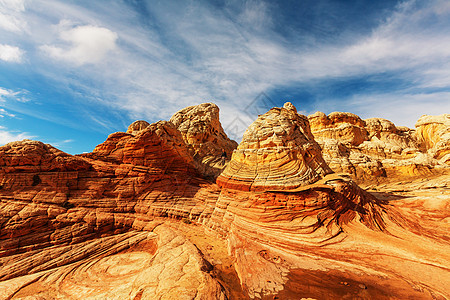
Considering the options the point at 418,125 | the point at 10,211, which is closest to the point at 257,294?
the point at 10,211

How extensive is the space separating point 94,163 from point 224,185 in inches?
302

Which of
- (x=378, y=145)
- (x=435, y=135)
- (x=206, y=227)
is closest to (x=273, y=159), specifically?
(x=206, y=227)

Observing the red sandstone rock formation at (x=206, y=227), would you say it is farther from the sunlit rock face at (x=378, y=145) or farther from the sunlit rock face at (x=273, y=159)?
the sunlit rock face at (x=378, y=145)

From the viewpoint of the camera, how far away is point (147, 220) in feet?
31.8

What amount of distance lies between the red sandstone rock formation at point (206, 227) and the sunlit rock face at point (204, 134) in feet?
14.4

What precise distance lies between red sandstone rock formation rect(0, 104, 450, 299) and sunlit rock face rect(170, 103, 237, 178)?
4382 millimetres

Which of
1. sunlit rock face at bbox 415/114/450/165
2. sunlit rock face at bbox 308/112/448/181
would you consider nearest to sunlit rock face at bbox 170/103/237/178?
sunlit rock face at bbox 308/112/448/181

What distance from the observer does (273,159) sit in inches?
378

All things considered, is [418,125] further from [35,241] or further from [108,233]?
[35,241]

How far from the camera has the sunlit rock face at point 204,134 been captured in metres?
17.5

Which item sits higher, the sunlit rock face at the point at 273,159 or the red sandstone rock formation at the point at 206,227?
the sunlit rock face at the point at 273,159

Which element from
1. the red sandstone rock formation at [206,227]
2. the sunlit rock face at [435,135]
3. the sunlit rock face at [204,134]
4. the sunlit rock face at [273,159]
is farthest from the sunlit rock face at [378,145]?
the sunlit rock face at [273,159]

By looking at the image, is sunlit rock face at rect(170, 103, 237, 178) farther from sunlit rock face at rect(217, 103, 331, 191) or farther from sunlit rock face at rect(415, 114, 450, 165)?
sunlit rock face at rect(415, 114, 450, 165)

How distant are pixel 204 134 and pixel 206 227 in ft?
39.0
